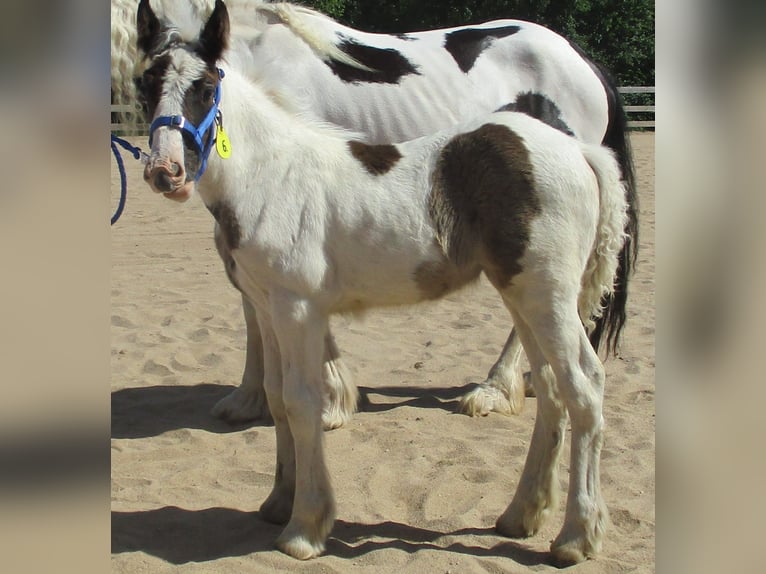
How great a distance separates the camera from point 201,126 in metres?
3.07

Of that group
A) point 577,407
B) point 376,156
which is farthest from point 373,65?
point 577,407

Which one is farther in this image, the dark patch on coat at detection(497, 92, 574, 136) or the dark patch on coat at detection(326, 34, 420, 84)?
the dark patch on coat at detection(497, 92, 574, 136)

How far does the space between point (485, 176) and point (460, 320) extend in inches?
137

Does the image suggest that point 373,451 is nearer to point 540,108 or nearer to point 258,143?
point 258,143

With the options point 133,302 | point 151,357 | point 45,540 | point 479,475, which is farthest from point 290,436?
point 133,302

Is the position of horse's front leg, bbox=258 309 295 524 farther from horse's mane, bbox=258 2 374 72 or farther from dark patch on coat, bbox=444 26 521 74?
dark patch on coat, bbox=444 26 521 74

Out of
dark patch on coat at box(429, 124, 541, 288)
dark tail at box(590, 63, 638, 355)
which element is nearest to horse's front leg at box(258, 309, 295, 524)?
dark patch on coat at box(429, 124, 541, 288)

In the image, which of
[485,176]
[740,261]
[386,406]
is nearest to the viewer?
[740,261]

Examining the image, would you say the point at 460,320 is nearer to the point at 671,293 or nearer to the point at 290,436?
the point at 290,436

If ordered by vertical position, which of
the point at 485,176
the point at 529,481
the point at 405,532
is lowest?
the point at 405,532

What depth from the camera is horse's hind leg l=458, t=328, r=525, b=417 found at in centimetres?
491

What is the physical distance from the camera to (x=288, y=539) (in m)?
3.33

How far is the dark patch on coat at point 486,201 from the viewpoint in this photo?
10.3 feet

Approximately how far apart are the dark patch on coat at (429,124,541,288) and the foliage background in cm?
2127
